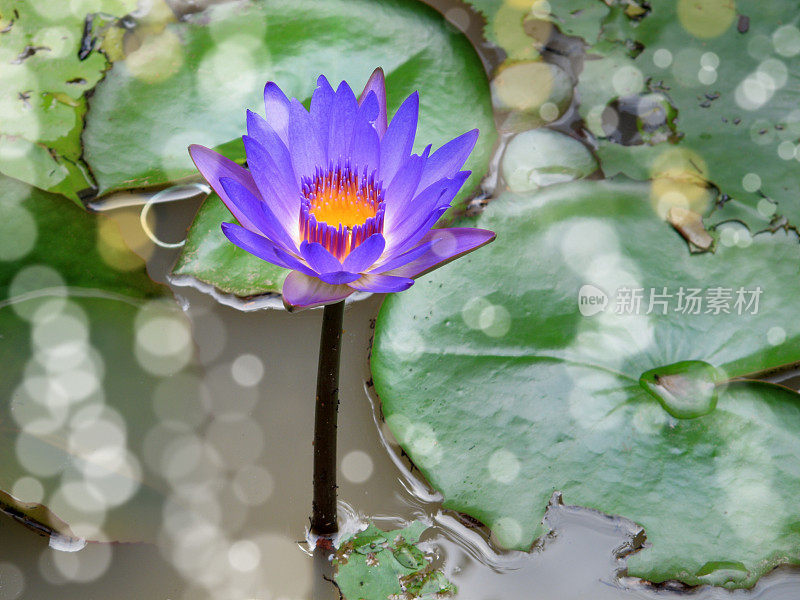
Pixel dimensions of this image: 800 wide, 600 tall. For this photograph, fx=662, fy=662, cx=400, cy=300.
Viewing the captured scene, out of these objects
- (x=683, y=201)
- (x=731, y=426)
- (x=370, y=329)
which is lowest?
(x=370, y=329)

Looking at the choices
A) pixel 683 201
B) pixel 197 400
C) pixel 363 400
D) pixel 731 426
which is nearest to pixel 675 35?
pixel 683 201

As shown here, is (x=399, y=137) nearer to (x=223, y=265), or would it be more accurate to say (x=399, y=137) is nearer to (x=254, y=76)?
(x=223, y=265)

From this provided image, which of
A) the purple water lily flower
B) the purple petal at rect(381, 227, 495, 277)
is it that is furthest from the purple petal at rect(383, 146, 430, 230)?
the purple petal at rect(381, 227, 495, 277)

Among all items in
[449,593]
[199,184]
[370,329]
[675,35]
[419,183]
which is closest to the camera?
[419,183]

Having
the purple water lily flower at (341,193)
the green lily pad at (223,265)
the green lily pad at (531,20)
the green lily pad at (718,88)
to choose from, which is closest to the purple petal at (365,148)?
the purple water lily flower at (341,193)

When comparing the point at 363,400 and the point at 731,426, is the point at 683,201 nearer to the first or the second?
the point at 731,426
